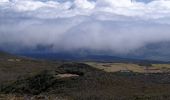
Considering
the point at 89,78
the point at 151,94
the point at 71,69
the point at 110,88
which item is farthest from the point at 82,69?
the point at 151,94

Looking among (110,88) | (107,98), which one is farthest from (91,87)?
(107,98)

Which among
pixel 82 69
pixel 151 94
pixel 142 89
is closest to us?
pixel 151 94

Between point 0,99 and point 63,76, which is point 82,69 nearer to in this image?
point 63,76

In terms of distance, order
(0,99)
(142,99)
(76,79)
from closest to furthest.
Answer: (0,99) < (142,99) < (76,79)

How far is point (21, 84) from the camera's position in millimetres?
118438

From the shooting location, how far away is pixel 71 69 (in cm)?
12475

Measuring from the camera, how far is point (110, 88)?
10594cm

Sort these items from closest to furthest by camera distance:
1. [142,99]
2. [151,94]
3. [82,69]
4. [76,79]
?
[142,99] < [151,94] < [76,79] < [82,69]

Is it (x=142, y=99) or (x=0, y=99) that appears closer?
(x=0, y=99)

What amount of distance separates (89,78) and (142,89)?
14883 mm

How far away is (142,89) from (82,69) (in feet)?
82.0

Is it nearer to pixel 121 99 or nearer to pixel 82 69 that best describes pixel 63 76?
pixel 82 69

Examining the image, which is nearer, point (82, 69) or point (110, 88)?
point (110, 88)

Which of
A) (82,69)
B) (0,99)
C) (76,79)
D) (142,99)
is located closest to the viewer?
(0,99)
